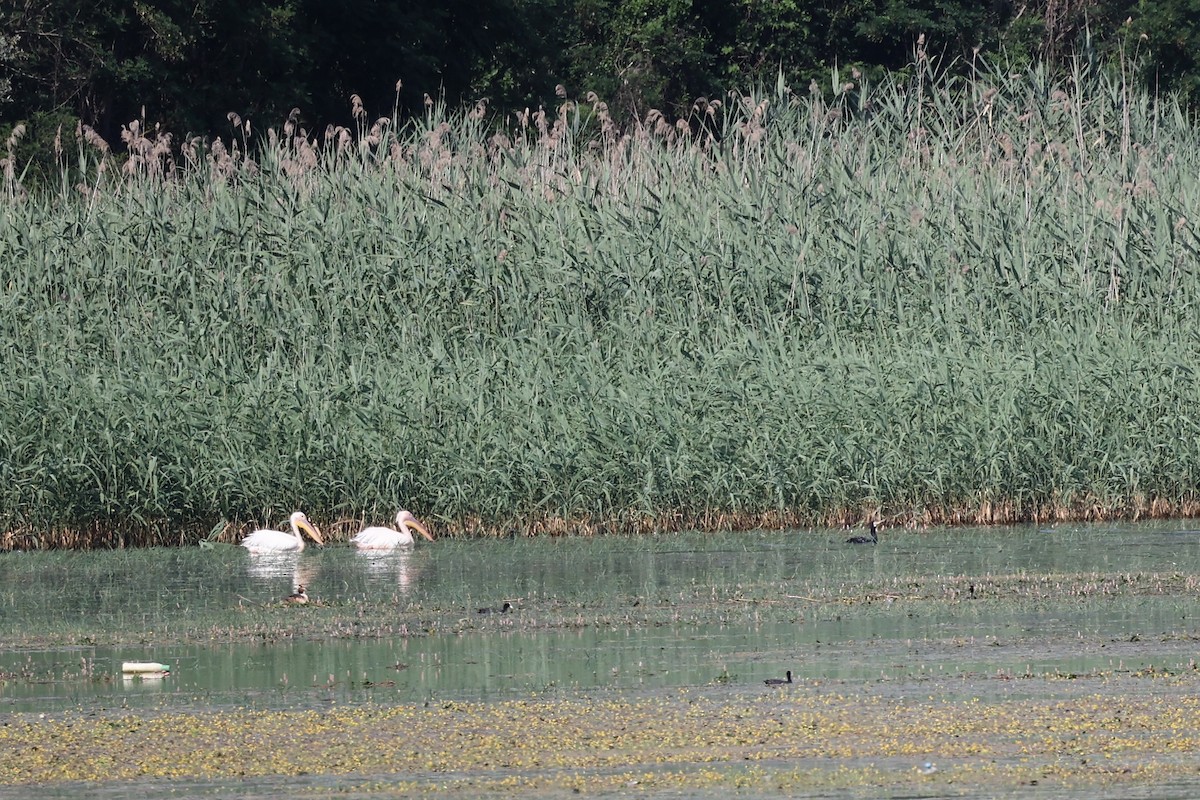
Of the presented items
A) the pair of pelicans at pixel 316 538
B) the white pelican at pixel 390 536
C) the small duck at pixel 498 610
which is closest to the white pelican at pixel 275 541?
the pair of pelicans at pixel 316 538

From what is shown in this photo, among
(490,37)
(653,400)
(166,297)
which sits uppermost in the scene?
(490,37)

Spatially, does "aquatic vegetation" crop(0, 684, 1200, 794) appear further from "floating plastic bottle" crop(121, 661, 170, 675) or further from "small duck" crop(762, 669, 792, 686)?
"floating plastic bottle" crop(121, 661, 170, 675)

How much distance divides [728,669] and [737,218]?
7.78 m

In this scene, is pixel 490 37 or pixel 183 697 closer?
pixel 183 697

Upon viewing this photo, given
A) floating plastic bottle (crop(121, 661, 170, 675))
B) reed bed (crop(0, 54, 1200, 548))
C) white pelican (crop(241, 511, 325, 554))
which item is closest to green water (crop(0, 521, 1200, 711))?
floating plastic bottle (crop(121, 661, 170, 675))

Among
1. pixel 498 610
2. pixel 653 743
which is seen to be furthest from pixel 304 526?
pixel 653 743

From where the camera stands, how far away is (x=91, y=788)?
6090 millimetres

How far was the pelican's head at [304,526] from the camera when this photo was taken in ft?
39.3

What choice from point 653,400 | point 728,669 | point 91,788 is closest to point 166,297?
point 653,400

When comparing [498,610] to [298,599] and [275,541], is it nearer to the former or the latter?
[298,599]

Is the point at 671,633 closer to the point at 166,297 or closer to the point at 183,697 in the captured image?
the point at 183,697

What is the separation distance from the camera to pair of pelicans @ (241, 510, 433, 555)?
11.7 metres

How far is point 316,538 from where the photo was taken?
1214cm

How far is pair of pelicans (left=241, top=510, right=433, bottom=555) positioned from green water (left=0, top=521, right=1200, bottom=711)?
0.14 m
